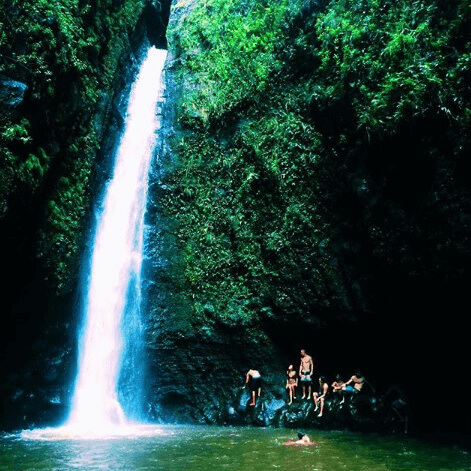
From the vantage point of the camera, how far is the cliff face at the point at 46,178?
826cm

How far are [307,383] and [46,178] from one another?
313 inches

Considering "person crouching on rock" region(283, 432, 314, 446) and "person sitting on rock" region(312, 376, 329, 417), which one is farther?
"person sitting on rock" region(312, 376, 329, 417)

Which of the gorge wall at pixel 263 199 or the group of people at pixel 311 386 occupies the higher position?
the gorge wall at pixel 263 199

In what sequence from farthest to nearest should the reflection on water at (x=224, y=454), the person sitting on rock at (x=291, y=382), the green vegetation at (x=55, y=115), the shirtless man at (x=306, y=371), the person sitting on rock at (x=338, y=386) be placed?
the person sitting on rock at (x=291, y=382) < the shirtless man at (x=306, y=371) < the person sitting on rock at (x=338, y=386) < the green vegetation at (x=55, y=115) < the reflection on water at (x=224, y=454)

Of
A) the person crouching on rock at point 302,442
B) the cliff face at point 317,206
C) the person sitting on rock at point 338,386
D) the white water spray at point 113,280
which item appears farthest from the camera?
the person sitting on rock at point 338,386

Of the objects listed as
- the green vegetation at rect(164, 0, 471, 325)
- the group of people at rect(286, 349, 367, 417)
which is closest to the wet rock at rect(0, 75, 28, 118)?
the green vegetation at rect(164, 0, 471, 325)

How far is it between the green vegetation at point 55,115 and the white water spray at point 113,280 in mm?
1474

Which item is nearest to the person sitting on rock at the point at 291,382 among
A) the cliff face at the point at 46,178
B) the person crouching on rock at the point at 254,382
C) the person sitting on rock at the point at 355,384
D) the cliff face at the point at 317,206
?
the cliff face at the point at 317,206

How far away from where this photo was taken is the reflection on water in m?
5.85

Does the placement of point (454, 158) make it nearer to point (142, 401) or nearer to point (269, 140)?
point (269, 140)

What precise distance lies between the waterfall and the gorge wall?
46 cm

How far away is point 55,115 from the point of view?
9.70 m

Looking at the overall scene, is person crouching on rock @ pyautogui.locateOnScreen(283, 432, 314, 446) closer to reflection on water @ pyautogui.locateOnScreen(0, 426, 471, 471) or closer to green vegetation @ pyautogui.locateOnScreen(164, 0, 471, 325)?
reflection on water @ pyautogui.locateOnScreen(0, 426, 471, 471)

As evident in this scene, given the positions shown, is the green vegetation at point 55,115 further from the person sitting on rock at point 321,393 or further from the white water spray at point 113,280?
the person sitting on rock at point 321,393
